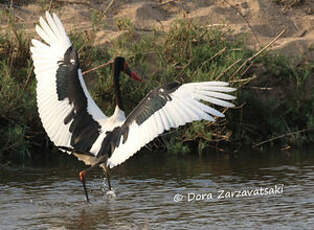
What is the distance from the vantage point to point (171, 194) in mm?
7047

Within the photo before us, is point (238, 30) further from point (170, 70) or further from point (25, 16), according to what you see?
point (25, 16)

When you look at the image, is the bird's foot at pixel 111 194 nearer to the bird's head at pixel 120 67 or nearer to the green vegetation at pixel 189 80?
the bird's head at pixel 120 67

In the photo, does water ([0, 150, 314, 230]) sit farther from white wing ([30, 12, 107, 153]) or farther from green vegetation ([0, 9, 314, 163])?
white wing ([30, 12, 107, 153])

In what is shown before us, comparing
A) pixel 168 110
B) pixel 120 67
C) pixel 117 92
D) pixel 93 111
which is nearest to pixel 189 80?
pixel 120 67

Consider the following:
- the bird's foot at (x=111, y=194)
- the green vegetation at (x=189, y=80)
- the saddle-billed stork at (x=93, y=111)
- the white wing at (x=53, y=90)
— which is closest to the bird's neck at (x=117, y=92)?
the saddle-billed stork at (x=93, y=111)

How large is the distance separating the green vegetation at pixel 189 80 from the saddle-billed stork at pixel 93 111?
1329mm

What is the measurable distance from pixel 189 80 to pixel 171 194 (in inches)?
96.5

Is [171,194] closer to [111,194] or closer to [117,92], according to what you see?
[111,194]

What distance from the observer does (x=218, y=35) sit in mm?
9922

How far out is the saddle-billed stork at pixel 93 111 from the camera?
20.0 ft

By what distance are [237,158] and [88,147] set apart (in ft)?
7.62

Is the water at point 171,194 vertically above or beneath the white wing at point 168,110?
beneath

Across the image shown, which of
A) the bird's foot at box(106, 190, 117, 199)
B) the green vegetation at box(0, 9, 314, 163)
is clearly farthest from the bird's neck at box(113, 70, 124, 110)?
the green vegetation at box(0, 9, 314, 163)

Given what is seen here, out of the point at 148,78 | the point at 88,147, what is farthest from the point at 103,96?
the point at 88,147
